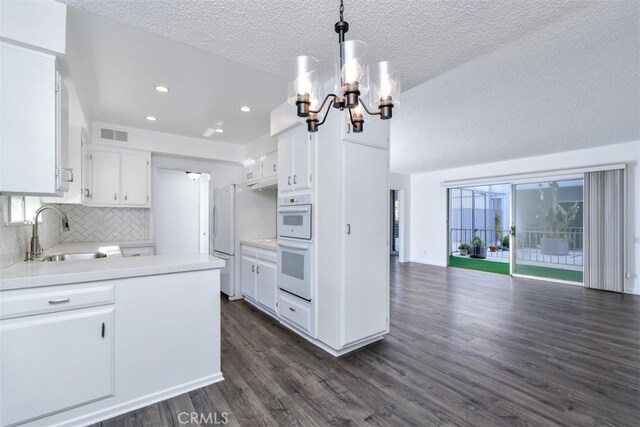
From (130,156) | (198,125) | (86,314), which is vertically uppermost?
(198,125)

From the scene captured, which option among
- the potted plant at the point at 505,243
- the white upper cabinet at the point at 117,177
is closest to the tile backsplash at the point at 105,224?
the white upper cabinet at the point at 117,177

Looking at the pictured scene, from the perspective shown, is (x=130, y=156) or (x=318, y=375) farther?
(x=130, y=156)

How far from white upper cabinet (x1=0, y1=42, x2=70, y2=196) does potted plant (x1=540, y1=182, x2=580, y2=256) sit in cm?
744

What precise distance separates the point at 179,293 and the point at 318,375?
1.21 metres

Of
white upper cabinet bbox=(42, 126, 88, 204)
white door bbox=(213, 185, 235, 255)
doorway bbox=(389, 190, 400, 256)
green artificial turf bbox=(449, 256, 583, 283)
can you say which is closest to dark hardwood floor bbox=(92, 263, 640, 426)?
white door bbox=(213, 185, 235, 255)

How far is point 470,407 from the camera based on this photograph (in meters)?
1.87

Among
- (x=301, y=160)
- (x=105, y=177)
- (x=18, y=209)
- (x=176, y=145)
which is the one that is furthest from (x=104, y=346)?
(x=176, y=145)

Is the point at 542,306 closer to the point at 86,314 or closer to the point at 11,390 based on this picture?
the point at 86,314

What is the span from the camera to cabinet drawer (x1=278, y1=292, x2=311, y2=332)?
280cm

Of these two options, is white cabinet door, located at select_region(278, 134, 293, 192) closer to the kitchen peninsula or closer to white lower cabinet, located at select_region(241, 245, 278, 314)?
white lower cabinet, located at select_region(241, 245, 278, 314)

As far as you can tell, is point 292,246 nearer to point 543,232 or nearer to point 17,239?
point 17,239

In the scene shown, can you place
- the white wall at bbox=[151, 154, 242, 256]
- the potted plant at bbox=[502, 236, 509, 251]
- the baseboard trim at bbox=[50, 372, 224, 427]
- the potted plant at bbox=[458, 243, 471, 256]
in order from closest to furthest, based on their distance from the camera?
the baseboard trim at bbox=[50, 372, 224, 427]
the white wall at bbox=[151, 154, 242, 256]
the potted plant at bbox=[502, 236, 509, 251]
the potted plant at bbox=[458, 243, 471, 256]

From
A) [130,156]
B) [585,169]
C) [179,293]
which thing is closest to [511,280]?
[585,169]

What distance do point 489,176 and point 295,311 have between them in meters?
5.67
